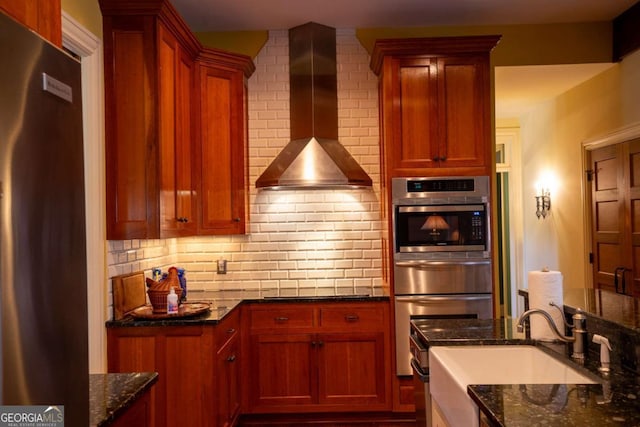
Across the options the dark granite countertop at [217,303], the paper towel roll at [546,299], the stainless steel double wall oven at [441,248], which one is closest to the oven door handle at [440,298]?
the stainless steel double wall oven at [441,248]

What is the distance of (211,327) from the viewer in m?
2.92

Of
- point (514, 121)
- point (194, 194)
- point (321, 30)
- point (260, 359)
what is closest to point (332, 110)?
point (321, 30)

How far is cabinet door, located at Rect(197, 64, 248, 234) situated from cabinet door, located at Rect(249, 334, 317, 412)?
2.84ft

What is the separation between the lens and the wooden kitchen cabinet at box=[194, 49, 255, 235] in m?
→ 3.70

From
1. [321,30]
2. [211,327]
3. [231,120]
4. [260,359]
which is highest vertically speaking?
[321,30]

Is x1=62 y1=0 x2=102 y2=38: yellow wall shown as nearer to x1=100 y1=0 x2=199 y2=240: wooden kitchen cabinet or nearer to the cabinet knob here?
x1=100 y1=0 x2=199 y2=240: wooden kitchen cabinet

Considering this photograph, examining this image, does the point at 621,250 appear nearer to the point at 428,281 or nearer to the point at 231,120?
the point at 428,281

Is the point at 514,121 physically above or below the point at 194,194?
above

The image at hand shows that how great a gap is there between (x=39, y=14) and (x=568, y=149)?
492cm

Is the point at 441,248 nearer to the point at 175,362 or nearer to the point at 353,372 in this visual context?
the point at 353,372

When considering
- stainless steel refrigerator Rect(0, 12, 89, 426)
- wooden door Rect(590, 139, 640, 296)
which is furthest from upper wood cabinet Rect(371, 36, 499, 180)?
stainless steel refrigerator Rect(0, 12, 89, 426)

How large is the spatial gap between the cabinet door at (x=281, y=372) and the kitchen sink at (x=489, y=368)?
176 cm

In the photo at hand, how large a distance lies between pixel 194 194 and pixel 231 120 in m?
0.67

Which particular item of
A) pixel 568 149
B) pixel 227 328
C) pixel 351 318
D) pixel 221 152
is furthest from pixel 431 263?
pixel 568 149
